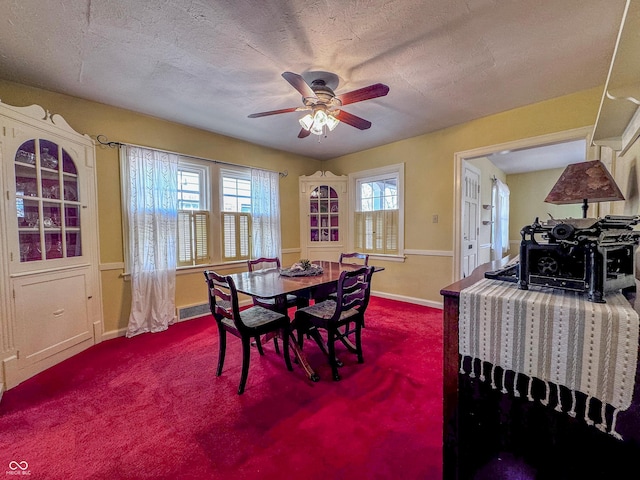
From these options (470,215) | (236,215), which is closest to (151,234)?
(236,215)

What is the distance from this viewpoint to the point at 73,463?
1365 mm

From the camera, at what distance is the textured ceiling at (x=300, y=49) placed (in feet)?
5.23

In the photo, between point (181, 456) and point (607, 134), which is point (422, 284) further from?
point (181, 456)

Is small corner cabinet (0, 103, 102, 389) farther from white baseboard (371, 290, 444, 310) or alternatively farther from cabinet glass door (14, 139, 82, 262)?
white baseboard (371, 290, 444, 310)


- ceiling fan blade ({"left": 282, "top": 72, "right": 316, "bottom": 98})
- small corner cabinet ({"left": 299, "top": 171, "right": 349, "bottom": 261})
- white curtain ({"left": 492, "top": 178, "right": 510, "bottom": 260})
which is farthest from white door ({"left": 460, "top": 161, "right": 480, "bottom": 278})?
ceiling fan blade ({"left": 282, "top": 72, "right": 316, "bottom": 98})

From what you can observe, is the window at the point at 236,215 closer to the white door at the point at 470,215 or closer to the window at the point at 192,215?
the window at the point at 192,215

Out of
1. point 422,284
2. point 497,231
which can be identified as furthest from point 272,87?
point 497,231

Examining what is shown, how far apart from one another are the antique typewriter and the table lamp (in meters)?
0.68

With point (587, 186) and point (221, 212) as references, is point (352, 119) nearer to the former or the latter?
point (587, 186)

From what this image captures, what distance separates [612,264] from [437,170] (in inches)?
120

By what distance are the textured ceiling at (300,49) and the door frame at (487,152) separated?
0.40 metres

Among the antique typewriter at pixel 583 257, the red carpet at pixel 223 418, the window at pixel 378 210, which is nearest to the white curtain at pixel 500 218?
the window at pixel 378 210

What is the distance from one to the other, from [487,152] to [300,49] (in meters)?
2.50

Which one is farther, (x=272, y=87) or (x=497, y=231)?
(x=497, y=231)
